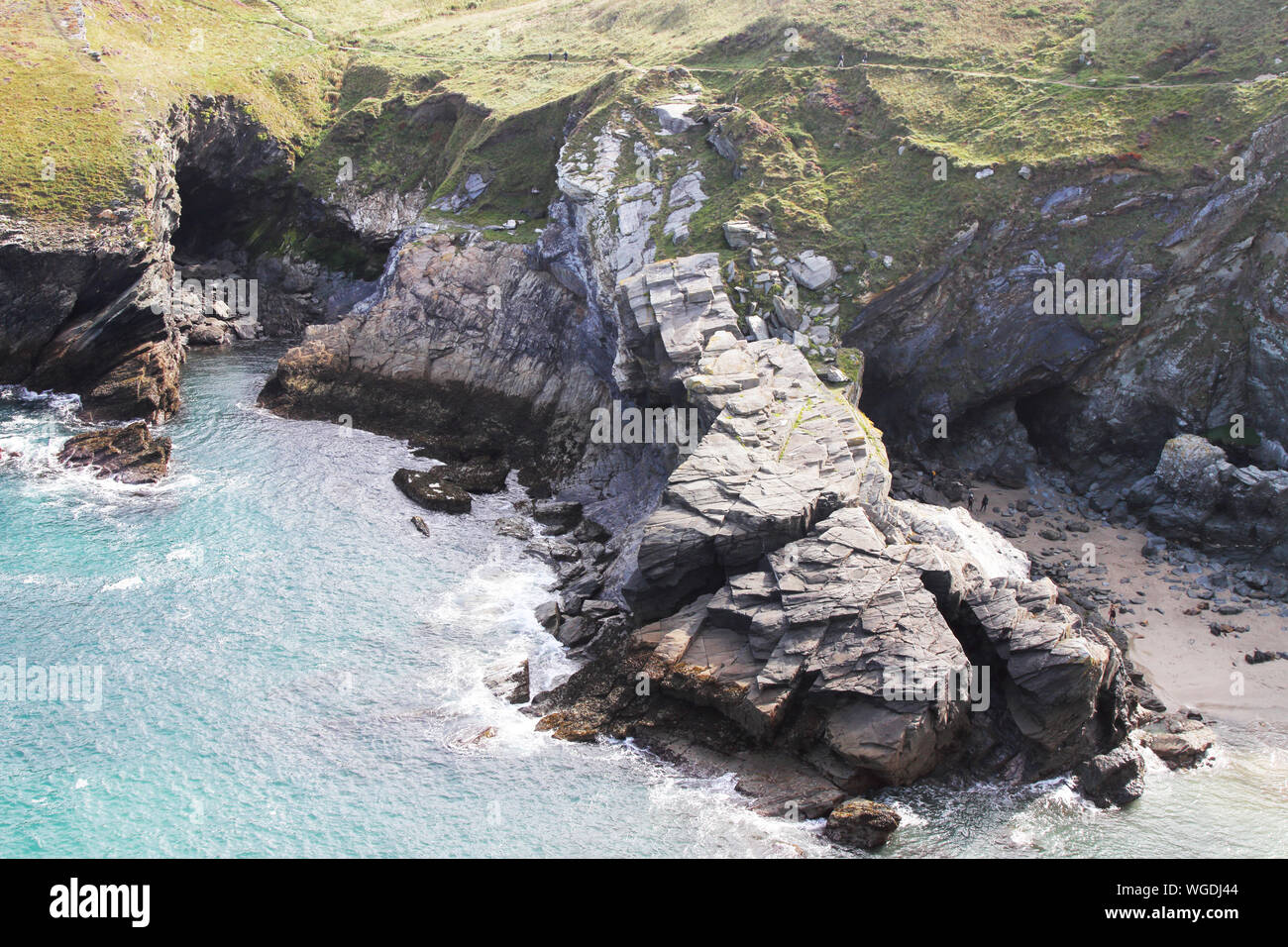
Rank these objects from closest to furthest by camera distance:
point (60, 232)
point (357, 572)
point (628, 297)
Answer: point (357, 572), point (628, 297), point (60, 232)

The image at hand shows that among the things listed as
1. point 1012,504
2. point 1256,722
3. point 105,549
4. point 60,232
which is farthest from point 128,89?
point 1256,722

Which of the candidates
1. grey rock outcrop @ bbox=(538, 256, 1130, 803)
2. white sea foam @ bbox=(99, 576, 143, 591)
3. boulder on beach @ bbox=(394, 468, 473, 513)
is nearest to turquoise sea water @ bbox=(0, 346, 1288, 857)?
white sea foam @ bbox=(99, 576, 143, 591)

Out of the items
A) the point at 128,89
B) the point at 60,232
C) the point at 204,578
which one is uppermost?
the point at 128,89

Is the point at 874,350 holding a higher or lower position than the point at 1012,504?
higher

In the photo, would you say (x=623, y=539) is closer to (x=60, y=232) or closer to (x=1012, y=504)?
(x=1012, y=504)

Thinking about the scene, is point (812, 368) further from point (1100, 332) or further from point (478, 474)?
point (478, 474)

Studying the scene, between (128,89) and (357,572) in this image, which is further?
(128,89)

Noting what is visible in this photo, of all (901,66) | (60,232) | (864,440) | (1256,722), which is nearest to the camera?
(1256,722)
